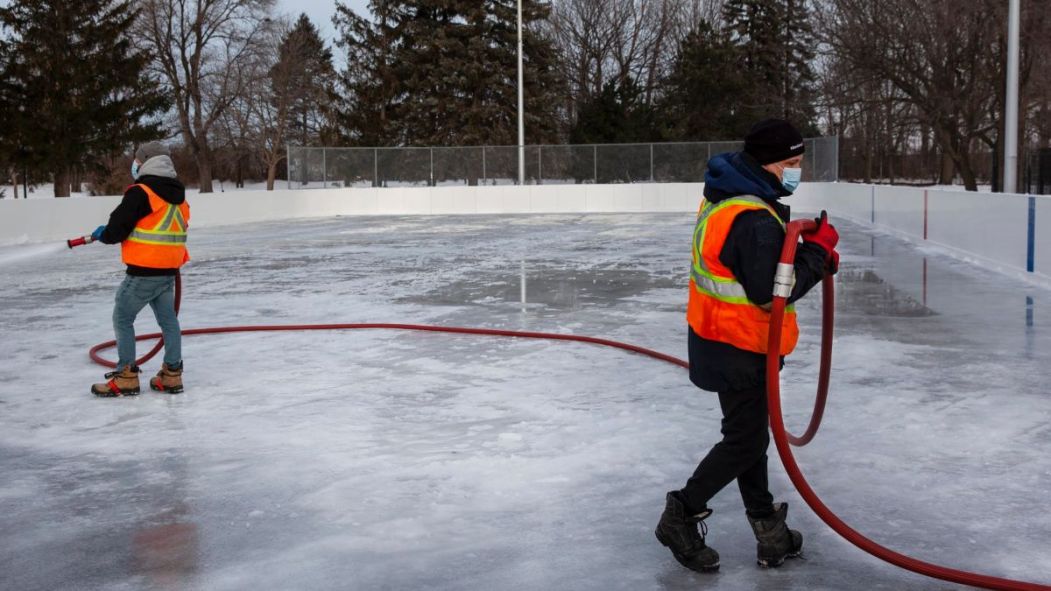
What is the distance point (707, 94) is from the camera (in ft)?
204

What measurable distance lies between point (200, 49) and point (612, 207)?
86.5ft

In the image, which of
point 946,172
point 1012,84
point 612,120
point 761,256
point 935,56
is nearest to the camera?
point 761,256

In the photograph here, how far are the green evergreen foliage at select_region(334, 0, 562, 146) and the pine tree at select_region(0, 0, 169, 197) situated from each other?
14334 millimetres

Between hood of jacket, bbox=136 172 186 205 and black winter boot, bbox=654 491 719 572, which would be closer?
black winter boot, bbox=654 491 719 572

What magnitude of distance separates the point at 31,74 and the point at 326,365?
45.5 meters

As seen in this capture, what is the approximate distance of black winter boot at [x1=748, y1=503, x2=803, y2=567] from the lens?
4.48 m

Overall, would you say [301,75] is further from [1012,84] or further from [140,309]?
[140,309]

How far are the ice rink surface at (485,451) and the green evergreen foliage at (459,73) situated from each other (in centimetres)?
4618

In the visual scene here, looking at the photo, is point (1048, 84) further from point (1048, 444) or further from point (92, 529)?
point (92, 529)

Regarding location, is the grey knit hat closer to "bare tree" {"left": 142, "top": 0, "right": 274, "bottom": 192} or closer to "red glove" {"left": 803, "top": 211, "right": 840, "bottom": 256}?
"red glove" {"left": 803, "top": 211, "right": 840, "bottom": 256}

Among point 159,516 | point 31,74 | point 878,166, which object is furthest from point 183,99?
point 159,516

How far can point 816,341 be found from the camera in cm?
1002

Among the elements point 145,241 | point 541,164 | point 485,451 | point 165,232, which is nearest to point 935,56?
point 541,164

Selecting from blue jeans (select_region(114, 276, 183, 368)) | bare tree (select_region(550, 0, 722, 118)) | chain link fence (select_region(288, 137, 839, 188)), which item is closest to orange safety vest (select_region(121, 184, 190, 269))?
blue jeans (select_region(114, 276, 183, 368))
